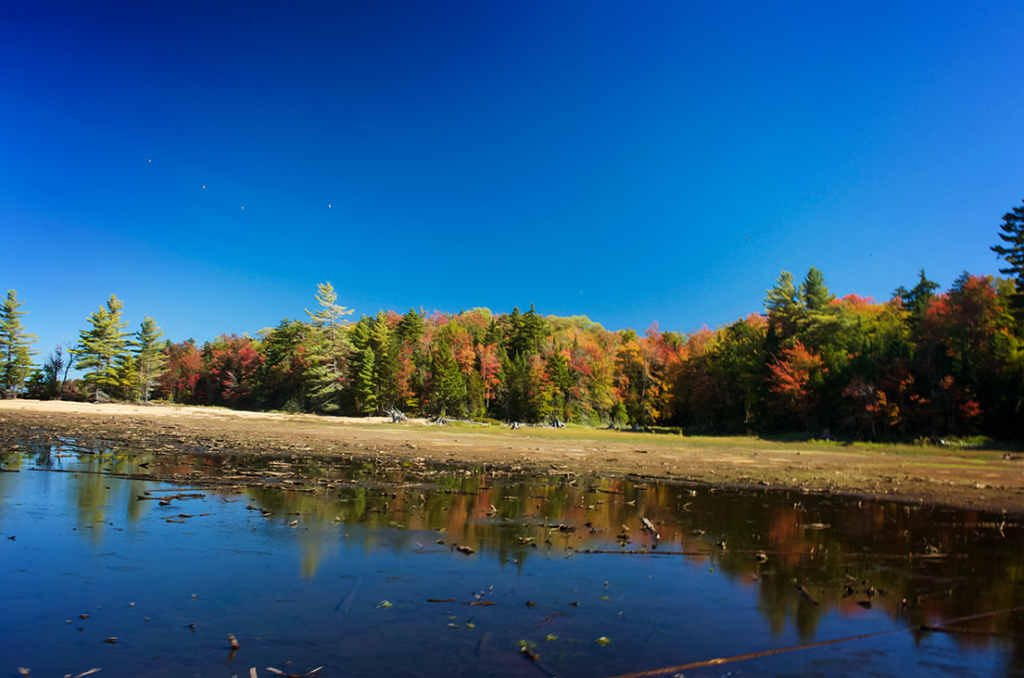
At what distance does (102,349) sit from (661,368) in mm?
77682

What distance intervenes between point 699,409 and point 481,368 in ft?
96.4

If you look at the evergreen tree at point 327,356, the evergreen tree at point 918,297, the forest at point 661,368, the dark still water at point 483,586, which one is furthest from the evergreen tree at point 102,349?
the evergreen tree at point 918,297

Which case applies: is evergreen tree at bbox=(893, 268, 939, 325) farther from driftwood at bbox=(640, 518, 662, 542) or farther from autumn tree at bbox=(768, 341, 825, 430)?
driftwood at bbox=(640, 518, 662, 542)

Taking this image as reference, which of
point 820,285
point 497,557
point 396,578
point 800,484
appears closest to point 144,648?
point 396,578

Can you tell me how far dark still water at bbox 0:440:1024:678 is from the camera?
5188 millimetres

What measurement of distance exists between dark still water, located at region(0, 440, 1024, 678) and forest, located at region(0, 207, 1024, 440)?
36499 millimetres

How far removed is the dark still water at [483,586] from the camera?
519 cm

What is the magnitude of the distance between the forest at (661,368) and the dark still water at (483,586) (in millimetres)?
36499

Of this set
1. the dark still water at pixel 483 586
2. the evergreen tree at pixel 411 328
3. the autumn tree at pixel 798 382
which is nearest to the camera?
the dark still water at pixel 483 586

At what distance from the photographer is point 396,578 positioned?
7402 mm

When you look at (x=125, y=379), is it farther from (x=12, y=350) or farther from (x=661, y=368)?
(x=661, y=368)

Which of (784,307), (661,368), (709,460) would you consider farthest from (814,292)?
(709,460)

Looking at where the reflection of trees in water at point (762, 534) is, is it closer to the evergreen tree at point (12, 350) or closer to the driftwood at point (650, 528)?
the driftwood at point (650, 528)

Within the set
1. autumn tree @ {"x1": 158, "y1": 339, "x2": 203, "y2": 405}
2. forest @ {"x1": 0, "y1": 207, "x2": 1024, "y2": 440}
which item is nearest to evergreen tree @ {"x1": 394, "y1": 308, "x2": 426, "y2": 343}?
forest @ {"x1": 0, "y1": 207, "x2": 1024, "y2": 440}
